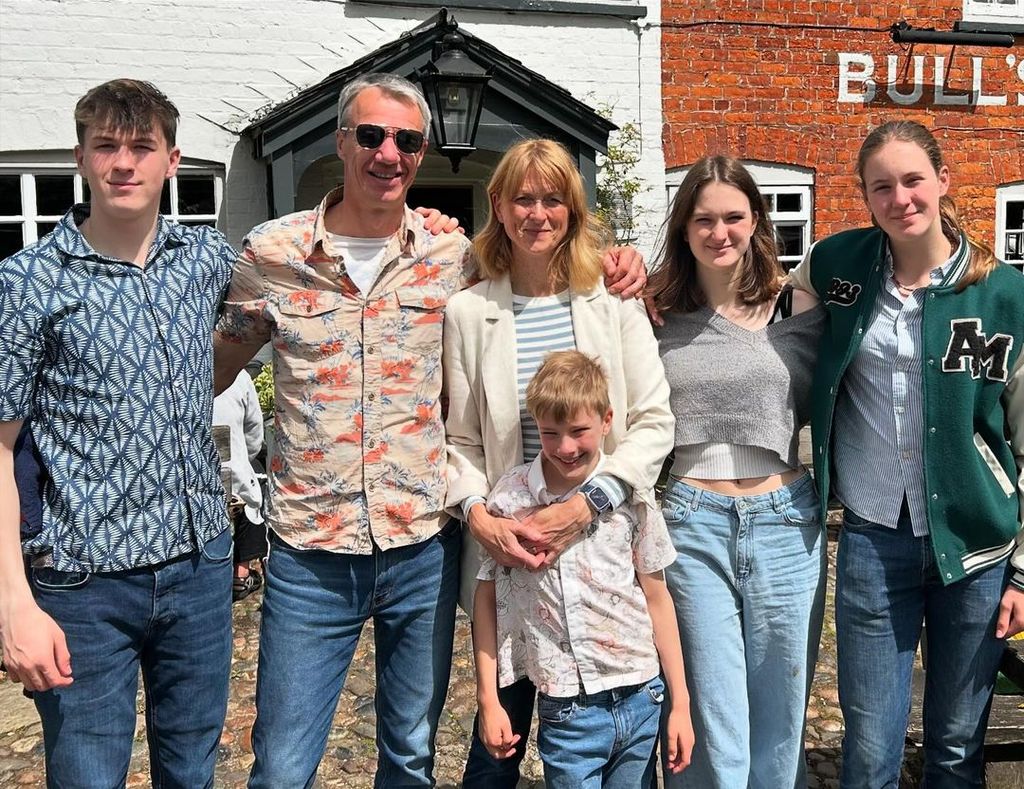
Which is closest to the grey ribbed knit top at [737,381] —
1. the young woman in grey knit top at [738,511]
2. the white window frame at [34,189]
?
the young woman in grey knit top at [738,511]

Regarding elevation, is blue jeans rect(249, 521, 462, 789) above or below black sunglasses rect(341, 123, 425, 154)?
below

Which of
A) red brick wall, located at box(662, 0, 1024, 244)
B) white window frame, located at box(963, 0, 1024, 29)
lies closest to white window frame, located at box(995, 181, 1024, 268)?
red brick wall, located at box(662, 0, 1024, 244)

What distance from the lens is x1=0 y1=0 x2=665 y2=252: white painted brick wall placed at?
21.9 ft

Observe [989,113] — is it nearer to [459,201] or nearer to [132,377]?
[459,201]

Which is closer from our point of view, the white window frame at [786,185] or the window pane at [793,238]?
the white window frame at [786,185]

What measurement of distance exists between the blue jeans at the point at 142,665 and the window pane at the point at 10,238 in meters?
5.66

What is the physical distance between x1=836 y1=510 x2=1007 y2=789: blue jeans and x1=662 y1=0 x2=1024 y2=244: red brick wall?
5.93 m

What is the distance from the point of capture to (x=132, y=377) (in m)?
2.00

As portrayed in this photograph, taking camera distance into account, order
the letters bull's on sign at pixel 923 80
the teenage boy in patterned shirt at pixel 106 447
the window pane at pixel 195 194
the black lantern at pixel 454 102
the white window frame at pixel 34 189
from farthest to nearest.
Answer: the letters bull's on sign at pixel 923 80 < the window pane at pixel 195 194 < the white window frame at pixel 34 189 < the black lantern at pixel 454 102 < the teenage boy in patterned shirt at pixel 106 447

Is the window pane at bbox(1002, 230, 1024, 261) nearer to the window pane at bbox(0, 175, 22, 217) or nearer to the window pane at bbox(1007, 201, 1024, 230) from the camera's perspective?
the window pane at bbox(1007, 201, 1024, 230)

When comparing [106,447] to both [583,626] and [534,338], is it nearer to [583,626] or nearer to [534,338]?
[534,338]

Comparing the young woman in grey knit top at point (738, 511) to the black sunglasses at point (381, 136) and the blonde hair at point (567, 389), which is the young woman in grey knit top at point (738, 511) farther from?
the black sunglasses at point (381, 136)

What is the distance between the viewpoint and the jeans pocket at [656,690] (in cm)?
226

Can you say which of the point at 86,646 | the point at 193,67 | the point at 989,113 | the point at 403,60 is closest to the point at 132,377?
the point at 86,646
